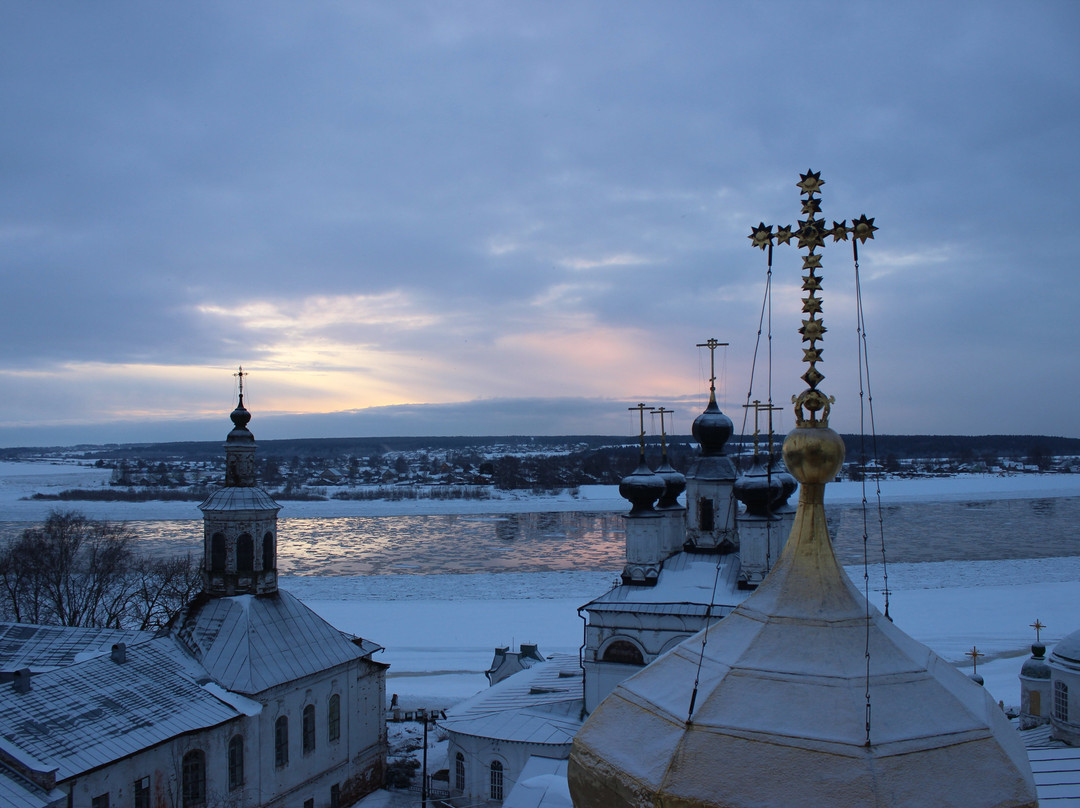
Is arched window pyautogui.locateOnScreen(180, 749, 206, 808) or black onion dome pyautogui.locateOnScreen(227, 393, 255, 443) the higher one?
black onion dome pyautogui.locateOnScreen(227, 393, 255, 443)

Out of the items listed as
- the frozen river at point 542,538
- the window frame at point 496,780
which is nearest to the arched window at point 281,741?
the window frame at point 496,780

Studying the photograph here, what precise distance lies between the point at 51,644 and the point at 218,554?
300 centimetres

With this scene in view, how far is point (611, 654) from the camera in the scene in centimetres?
1420

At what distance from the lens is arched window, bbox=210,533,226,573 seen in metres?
14.8

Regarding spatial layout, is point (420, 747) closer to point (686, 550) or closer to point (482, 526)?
point (686, 550)

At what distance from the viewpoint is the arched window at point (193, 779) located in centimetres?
1145

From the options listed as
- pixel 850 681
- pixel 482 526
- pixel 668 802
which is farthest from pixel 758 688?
pixel 482 526

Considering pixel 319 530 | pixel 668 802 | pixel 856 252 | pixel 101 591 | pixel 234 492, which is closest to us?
pixel 668 802

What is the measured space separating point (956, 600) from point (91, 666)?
28151mm

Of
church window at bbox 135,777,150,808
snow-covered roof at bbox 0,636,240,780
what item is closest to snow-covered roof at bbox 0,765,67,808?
snow-covered roof at bbox 0,636,240,780

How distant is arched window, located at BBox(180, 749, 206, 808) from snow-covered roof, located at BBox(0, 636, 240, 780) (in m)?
0.51

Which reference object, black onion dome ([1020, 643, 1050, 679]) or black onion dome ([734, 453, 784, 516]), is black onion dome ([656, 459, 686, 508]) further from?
black onion dome ([1020, 643, 1050, 679])

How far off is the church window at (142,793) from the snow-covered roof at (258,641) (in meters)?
2.08

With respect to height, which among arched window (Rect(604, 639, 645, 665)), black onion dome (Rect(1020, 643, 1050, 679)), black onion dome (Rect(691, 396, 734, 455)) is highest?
black onion dome (Rect(691, 396, 734, 455))
